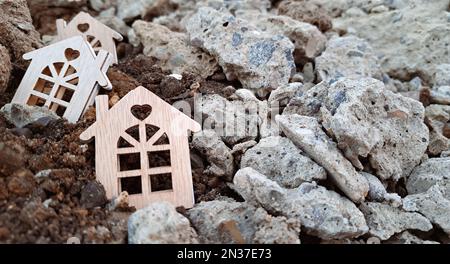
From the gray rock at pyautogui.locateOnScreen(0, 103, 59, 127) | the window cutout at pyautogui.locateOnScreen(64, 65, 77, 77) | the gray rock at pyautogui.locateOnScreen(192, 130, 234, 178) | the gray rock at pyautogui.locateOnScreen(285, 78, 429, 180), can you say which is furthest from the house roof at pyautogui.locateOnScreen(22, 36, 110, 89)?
the gray rock at pyautogui.locateOnScreen(285, 78, 429, 180)

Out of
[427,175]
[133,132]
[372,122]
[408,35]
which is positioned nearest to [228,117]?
[133,132]

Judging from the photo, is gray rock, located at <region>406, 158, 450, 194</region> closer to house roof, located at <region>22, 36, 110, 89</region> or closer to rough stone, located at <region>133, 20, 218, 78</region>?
rough stone, located at <region>133, 20, 218, 78</region>

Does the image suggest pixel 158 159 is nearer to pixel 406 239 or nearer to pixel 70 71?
pixel 70 71

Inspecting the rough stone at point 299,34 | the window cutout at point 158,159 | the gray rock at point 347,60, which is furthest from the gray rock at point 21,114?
the gray rock at point 347,60

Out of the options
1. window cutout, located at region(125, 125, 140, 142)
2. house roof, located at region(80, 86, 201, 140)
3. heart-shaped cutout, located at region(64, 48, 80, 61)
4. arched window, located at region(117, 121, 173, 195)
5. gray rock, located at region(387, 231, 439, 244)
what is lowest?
gray rock, located at region(387, 231, 439, 244)

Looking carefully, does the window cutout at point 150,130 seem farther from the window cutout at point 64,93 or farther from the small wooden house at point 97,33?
the small wooden house at point 97,33
